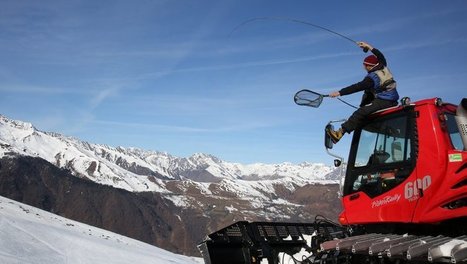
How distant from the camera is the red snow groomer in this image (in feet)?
19.6

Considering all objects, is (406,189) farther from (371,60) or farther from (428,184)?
(371,60)

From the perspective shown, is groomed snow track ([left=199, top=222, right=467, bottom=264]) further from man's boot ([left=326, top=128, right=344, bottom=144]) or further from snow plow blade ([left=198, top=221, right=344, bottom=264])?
man's boot ([left=326, top=128, right=344, bottom=144])

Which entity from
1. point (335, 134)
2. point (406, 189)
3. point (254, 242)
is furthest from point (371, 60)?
point (254, 242)

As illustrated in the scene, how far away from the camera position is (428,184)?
6.29 m

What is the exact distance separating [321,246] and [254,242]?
113 inches

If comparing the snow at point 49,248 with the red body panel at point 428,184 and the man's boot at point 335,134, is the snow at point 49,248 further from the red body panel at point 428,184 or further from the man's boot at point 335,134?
the red body panel at point 428,184

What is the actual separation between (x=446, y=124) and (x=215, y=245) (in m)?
4.89

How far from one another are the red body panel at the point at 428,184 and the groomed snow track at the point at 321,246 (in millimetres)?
307

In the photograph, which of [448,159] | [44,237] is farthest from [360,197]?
Answer: [44,237]

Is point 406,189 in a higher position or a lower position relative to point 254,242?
higher

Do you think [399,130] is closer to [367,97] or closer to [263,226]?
[367,97]

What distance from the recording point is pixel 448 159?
623 cm

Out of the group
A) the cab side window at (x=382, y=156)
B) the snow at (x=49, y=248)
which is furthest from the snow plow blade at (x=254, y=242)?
the snow at (x=49, y=248)

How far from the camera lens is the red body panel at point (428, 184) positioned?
6064mm
